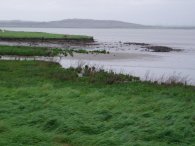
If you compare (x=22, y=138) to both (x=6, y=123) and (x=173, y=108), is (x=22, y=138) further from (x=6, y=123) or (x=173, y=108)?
(x=173, y=108)

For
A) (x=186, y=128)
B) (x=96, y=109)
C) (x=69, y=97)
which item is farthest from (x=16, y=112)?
(x=186, y=128)

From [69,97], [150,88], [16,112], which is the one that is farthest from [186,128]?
[150,88]

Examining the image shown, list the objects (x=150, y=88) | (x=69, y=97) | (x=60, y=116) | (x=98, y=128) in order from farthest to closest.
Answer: (x=150, y=88), (x=69, y=97), (x=60, y=116), (x=98, y=128)

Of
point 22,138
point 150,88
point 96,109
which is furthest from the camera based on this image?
point 150,88

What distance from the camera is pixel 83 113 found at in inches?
500

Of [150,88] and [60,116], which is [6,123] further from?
[150,88]

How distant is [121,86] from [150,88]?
62.8 inches

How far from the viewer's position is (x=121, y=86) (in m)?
21.9

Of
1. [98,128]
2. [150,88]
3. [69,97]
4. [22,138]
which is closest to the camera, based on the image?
[22,138]

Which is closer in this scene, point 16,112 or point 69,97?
point 16,112

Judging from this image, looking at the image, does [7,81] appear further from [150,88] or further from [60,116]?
[60,116]

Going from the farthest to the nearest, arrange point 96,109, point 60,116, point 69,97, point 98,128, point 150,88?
point 150,88
point 69,97
point 96,109
point 60,116
point 98,128

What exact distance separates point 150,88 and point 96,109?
331 inches

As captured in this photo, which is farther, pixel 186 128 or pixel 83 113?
pixel 83 113
